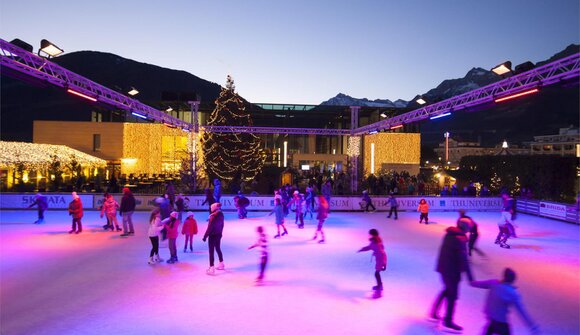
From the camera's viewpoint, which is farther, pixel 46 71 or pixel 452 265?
pixel 46 71

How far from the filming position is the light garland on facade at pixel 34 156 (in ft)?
66.1

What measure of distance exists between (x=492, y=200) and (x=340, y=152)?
68.6 ft

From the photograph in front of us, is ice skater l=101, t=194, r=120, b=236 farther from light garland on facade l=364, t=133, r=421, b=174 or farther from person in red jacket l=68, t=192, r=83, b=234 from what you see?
light garland on facade l=364, t=133, r=421, b=174

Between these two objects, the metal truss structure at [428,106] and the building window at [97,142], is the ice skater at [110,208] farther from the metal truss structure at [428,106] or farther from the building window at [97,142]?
the building window at [97,142]

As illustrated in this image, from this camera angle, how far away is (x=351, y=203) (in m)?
19.7

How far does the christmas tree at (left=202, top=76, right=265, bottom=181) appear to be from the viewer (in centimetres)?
2825

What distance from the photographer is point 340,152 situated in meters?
40.6

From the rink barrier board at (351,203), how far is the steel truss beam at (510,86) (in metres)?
4.49

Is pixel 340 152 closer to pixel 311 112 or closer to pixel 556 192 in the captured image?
pixel 311 112

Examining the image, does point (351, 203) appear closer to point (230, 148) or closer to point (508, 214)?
point (508, 214)

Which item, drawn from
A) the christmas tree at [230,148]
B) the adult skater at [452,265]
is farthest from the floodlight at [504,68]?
the christmas tree at [230,148]

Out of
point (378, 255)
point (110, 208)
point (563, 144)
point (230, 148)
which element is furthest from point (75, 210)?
point (563, 144)

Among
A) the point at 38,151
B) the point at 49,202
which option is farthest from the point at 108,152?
the point at 49,202

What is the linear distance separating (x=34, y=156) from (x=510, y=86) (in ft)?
77.4
